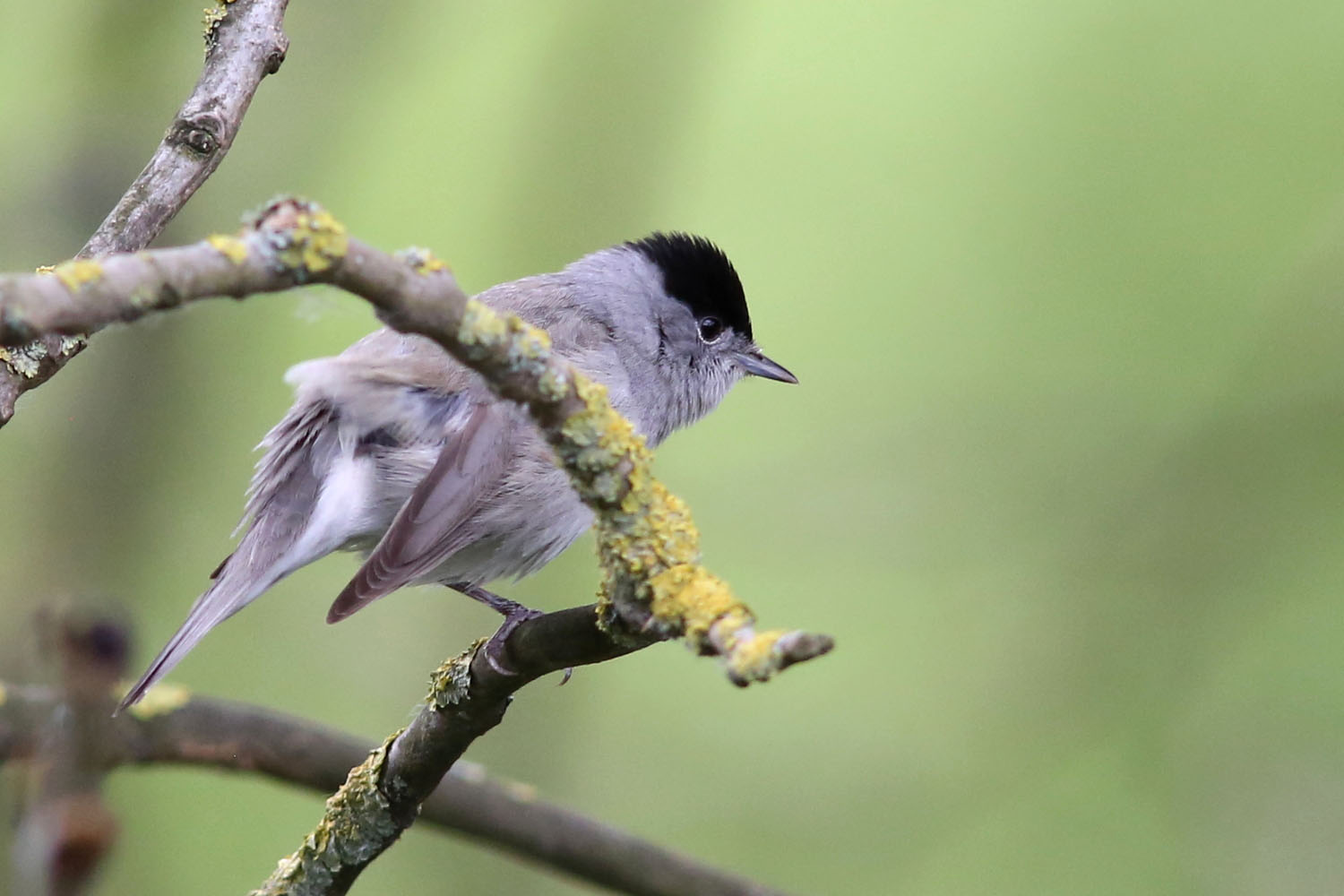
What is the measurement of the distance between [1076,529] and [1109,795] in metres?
1.07

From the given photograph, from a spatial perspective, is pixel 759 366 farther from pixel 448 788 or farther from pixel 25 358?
pixel 25 358

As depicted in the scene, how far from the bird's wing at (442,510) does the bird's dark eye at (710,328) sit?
1.19 meters

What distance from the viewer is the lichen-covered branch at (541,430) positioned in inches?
46.2

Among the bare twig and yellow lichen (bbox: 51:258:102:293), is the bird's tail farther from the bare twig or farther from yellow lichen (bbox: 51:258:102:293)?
yellow lichen (bbox: 51:258:102:293)

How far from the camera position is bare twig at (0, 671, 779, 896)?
2.96m

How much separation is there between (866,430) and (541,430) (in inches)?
133

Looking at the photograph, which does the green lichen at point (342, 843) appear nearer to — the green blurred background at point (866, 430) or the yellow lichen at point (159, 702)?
the yellow lichen at point (159, 702)

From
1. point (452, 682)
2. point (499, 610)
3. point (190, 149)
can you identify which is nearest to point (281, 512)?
point (499, 610)

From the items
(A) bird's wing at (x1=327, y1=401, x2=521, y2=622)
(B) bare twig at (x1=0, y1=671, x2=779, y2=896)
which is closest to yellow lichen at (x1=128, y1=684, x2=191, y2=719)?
(B) bare twig at (x1=0, y1=671, x2=779, y2=896)

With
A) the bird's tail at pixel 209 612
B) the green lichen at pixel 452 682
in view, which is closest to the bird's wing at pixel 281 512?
the bird's tail at pixel 209 612

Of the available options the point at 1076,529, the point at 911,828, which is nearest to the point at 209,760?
the point at 911,828

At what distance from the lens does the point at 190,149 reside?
1922 mm

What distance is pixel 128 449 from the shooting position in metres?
3.28

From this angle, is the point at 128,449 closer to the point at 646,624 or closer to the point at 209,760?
the point at 209,760
